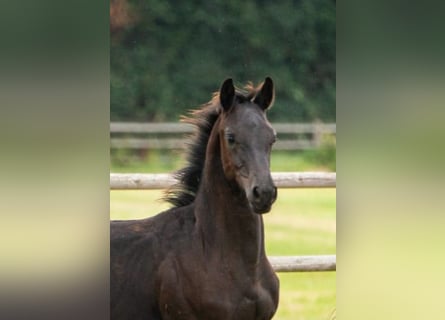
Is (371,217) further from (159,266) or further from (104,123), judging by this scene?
(104,123)

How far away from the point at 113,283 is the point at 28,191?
64cm

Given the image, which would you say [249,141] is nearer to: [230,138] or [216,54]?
[230,138]

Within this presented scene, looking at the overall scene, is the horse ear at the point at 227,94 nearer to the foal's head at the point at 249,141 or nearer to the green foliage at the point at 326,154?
the foal's head at the point at 249,141

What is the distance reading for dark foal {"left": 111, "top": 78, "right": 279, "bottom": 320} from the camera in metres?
3.13

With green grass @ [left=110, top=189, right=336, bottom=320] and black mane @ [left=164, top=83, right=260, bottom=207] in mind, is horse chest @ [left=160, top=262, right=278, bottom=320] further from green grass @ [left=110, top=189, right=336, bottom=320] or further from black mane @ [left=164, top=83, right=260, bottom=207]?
black mane @ [left=164, top=83, right=260, bottom=207]

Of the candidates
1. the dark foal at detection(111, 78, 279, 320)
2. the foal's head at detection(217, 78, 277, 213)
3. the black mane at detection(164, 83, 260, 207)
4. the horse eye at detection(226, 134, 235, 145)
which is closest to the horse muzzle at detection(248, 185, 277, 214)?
the foal's head at detection(217, 78, 277, 213)

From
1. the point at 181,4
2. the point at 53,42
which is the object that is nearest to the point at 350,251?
the point at 181,4

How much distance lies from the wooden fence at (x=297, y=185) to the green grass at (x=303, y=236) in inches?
0.9

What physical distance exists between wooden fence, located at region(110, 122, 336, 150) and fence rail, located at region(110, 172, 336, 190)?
112 mm

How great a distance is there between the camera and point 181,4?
301 cm

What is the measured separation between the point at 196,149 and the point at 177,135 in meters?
0.11

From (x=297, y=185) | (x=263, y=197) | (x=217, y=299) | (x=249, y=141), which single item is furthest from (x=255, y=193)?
(x=217, y=299)

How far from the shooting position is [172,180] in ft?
10.3

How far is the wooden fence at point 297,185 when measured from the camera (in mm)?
3121
